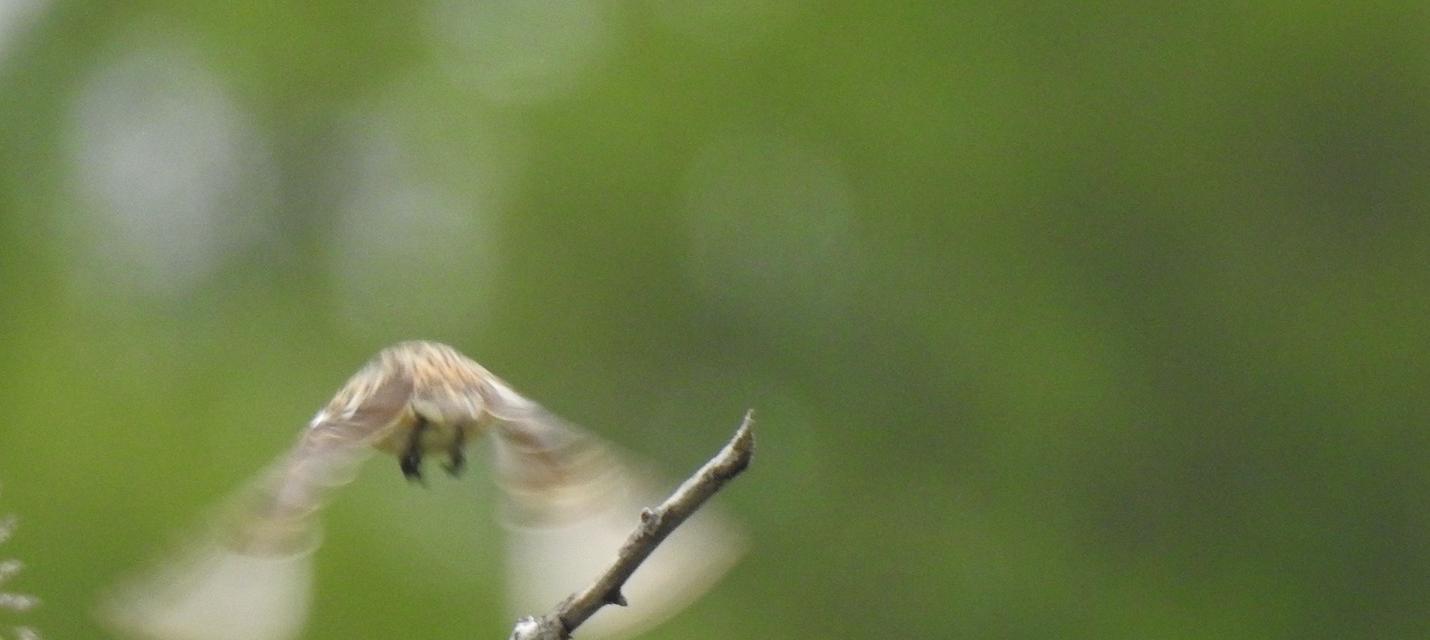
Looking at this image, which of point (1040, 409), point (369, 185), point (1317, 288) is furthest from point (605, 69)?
point (1317, 288)

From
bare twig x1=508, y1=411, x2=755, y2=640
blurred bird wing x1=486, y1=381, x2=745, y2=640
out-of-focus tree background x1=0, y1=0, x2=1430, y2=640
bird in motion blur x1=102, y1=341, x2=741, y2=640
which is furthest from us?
out-of-focus tree background x1=0, y1=0, x2=1430, y2=640

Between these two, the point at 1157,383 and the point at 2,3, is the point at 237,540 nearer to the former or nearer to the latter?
the point at 1157,383

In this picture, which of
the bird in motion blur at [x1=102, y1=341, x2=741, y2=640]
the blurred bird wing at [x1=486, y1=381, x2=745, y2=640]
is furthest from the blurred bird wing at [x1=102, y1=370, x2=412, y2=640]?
the blurred bird wing at [x1=486, y1=381, x2=745, y2=640]

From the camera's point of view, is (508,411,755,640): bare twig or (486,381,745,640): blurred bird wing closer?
(508,411,755,640): bare twig

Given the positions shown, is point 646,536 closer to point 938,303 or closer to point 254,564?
point 254,564

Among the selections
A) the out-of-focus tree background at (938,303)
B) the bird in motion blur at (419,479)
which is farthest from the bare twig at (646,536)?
the out-of-focus tree background at (938,303)

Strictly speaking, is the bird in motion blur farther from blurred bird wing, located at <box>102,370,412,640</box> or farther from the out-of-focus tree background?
the out-of-focus tree background

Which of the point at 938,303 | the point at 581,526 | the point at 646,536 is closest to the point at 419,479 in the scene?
the point at 581,526
